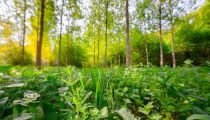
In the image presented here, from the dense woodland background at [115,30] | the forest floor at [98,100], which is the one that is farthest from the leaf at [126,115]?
the dense woodland background at [115,30]

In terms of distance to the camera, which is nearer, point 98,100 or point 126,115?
point 126,115

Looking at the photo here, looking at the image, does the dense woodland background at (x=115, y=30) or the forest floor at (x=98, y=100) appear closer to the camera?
the forest floor at (x=98, y=100)

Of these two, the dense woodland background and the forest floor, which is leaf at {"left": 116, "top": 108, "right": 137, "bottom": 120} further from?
the dense woodland background

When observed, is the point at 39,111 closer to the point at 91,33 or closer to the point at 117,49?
the point at 91,33

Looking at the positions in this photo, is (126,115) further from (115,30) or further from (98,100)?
(115,30)

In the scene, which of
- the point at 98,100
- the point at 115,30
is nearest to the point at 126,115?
the point at 98,100

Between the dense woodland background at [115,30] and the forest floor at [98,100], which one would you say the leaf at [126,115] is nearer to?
the forest floor at [98,100]

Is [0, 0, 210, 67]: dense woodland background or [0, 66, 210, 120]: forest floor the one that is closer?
[0, 66, 210, 120]: forest floor

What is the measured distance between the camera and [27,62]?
104 feet

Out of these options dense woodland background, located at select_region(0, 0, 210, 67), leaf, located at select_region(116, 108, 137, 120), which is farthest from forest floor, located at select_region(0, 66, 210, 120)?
dense woodland background, located at select_region(0, 0, 210, 67)

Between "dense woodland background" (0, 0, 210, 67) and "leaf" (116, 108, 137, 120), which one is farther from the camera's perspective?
"dense woodland background" (0, 0, 210, 67)

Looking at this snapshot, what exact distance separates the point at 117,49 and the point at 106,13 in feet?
34.1

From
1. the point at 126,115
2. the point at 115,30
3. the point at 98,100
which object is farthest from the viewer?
the point at 115,30

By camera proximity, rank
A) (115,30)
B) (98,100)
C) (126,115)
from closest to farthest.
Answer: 1. (126,115)
2. (98,100)
3. (115,30)
